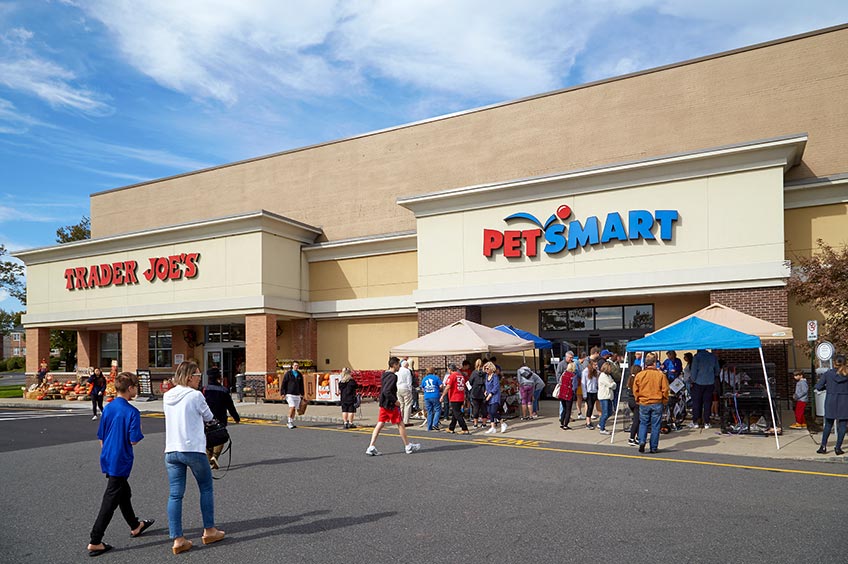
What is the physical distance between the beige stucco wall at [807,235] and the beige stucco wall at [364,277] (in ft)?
43.8

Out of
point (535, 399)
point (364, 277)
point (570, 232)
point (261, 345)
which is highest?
point (570, 232)

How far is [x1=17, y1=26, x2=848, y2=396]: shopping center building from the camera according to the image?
18688 mm

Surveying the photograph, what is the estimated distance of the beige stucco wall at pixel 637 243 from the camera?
704 inches

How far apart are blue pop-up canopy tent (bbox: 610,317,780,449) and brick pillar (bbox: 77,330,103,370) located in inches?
1197

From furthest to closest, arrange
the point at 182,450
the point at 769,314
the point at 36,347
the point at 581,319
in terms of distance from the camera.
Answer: the point at 36,347, the point at 581,319, the point at 769,314, the point at 182,450

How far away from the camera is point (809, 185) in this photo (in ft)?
61.0

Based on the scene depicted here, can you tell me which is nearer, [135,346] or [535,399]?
[535,399]

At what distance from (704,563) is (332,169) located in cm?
2651

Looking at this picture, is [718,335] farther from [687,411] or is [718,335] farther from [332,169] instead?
[332,169]

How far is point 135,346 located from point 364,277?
10931 millimetres

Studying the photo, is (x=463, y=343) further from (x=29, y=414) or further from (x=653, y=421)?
(x=29, y=414)

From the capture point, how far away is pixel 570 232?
20.6 meters

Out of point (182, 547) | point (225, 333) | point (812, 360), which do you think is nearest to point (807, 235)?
point (812, 360)

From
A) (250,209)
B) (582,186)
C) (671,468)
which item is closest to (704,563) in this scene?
(671,468)
